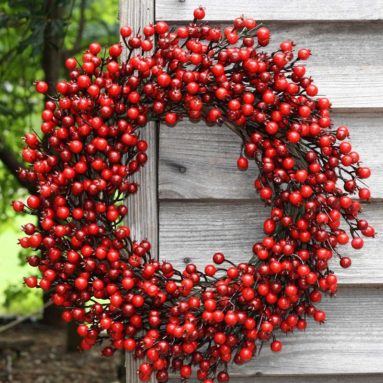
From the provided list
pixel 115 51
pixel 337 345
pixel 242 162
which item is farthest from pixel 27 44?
pixel 337 345

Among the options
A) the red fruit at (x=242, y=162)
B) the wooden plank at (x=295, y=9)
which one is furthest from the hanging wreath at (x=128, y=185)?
the wooden plank at (x=295, y=9)

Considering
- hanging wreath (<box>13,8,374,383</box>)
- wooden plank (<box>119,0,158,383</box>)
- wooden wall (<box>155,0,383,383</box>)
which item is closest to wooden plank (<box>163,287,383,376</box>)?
wooden wall (<box>155,0,383,383</box>)

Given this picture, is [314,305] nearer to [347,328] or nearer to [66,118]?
[347,328]

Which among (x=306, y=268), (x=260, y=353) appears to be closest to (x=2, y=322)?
(x=260, y=353)

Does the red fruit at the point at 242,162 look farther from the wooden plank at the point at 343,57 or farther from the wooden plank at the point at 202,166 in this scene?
the wooden plank at the point at 343,57

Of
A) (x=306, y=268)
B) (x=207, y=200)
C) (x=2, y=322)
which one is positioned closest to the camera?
(x=306, y=268)
